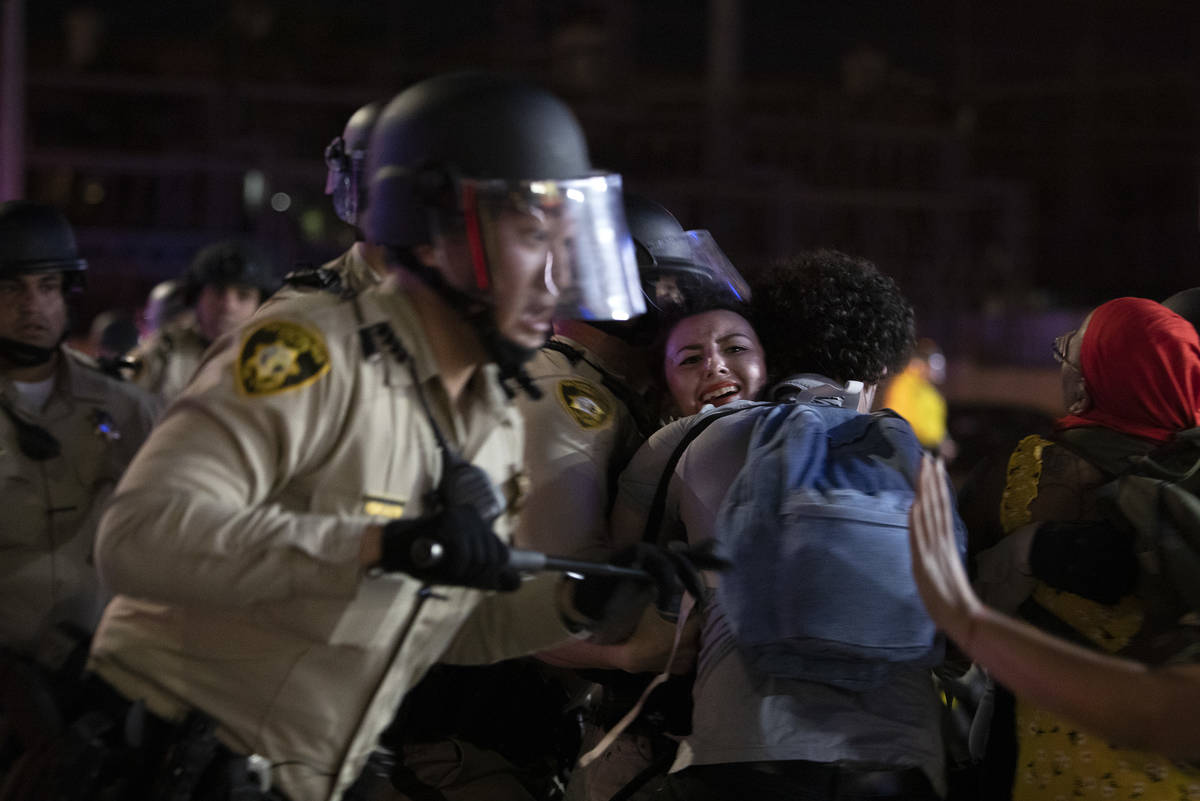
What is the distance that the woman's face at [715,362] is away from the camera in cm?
331

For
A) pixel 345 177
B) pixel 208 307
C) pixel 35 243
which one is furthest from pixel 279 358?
pixel 208 307

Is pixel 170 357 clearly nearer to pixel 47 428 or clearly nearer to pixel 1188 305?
pixel 47 428

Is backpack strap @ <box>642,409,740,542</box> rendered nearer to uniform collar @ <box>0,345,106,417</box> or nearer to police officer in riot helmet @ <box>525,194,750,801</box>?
police officer in riot helmet @ <box>525,194,750,801</box>

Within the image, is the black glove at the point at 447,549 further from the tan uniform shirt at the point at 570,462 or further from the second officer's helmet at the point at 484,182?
the tan uniform shirt at the point at 570,462

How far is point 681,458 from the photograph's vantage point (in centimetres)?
285

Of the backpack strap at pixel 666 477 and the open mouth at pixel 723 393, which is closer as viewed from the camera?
the backpack strap at pixel 666 477

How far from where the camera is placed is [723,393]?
10.8 feet

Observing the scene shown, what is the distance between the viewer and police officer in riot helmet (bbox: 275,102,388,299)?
290 centimetres

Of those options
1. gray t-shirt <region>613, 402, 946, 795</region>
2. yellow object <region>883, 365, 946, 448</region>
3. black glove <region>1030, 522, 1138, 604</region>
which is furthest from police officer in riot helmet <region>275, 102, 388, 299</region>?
yellow object <region>883, 365, 946, 448</region>

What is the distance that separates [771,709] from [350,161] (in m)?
1.81

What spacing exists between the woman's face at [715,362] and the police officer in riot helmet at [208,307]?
418 centimetres

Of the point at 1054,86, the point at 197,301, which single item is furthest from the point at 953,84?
the point at 197,301

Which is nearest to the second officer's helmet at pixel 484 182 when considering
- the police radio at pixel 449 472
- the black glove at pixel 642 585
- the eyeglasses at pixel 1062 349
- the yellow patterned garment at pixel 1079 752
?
the police radio at pixel 449 472

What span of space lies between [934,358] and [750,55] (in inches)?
512
